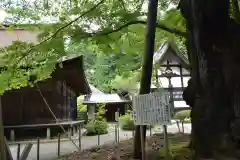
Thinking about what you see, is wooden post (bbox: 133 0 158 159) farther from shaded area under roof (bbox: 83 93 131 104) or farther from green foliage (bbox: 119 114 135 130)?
shaded area under roof (bbox: 83 93 131 104)

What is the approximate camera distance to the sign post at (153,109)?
15.3ft

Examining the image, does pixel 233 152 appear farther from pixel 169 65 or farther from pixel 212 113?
pixel 169 65

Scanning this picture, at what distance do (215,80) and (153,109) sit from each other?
4.12 feet

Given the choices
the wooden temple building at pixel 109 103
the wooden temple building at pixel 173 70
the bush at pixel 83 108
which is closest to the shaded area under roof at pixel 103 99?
the wooden temple building at pixel 109 103

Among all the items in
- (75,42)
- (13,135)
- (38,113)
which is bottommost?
(13,135)

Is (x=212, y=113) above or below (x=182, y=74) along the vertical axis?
below

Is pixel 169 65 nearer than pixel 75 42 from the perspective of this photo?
No

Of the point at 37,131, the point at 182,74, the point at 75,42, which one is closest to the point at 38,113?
the point at 37,131

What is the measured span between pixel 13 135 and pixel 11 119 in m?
0.98

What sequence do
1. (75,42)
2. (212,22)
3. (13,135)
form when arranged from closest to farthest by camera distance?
(212,22) → (75,42) → (13,135)

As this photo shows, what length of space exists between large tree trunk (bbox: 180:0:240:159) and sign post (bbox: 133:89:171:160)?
30.6 inches

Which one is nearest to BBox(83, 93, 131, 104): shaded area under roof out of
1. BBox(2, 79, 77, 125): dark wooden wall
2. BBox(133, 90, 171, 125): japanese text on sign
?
BBox(2, 79, 77, 125): dark wooden wall

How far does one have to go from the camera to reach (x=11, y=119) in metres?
14.3

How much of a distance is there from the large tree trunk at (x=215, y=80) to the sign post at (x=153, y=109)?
78 cm
